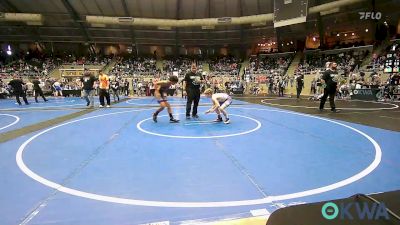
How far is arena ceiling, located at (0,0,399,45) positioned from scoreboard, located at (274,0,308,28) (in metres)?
6.45

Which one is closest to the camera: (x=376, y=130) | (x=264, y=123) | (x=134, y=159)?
(x=134, y=159)

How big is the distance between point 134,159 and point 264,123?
4.75 m

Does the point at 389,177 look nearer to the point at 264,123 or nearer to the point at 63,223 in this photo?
the point at 63,223

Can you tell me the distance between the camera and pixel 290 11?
74.5 feet

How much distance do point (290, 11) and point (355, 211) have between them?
23.7 m

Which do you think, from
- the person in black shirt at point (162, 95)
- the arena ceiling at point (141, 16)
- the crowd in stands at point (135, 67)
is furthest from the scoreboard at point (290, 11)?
the person in black shirt at point (162, 95)

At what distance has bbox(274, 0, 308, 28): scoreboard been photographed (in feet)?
72.1

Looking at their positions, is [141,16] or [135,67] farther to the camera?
[135,67]

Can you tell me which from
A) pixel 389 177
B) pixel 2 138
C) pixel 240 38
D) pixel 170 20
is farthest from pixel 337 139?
pixel 240 38

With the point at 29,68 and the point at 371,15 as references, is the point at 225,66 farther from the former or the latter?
the point at 29,68

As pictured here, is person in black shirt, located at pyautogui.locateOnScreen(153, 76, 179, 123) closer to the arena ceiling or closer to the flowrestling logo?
the arena ceiling

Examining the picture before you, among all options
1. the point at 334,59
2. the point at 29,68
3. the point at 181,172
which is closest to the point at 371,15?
the point at 334,59

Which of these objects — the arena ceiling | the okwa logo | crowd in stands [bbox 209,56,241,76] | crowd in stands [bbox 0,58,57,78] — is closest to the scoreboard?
the arena ceiling

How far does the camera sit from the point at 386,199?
1.97m
